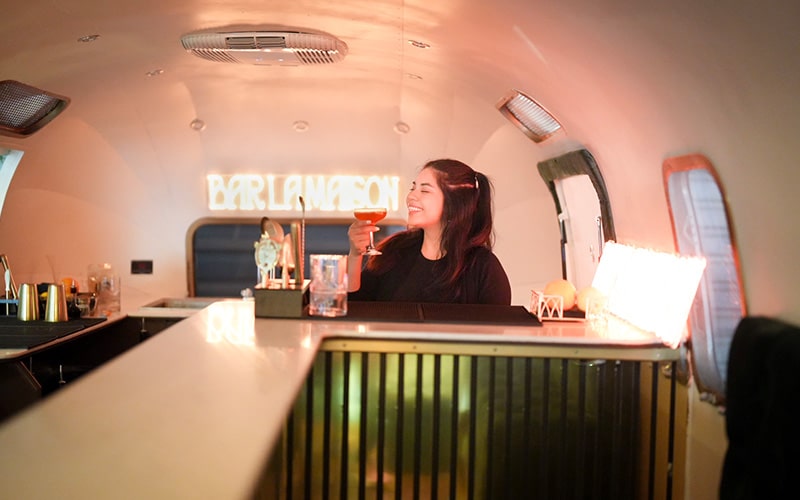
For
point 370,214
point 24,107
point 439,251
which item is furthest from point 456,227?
point 24,107

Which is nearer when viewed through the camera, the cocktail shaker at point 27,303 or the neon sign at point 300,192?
the cocktail shaker at point 27,303

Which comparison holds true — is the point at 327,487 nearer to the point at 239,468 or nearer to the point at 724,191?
the point at 239,468

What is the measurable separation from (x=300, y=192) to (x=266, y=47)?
2392 millimetres

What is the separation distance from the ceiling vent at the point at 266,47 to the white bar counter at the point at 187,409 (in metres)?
1.97

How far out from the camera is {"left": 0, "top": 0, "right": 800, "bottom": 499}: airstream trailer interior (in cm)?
192

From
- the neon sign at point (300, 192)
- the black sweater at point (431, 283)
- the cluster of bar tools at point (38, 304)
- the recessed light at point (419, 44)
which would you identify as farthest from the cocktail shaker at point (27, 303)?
the recessed light at point (419, 44)

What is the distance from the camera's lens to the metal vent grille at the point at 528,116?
15.2 ft

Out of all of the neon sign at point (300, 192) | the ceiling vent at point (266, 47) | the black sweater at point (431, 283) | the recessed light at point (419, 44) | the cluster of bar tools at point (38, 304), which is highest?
the ceiling vent at point (266, 47)

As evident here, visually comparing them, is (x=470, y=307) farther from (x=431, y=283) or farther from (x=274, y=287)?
(x=274, y=287)

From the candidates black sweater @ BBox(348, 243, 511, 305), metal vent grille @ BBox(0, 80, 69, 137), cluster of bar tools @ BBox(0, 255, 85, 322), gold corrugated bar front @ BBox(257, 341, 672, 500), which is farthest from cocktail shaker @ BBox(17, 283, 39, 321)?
gold corrugated bar front @ BBox(257, 341, 672, 500)

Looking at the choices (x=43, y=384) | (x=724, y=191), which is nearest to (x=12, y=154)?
(x=43, y=384)

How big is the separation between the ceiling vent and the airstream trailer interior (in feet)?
0.08

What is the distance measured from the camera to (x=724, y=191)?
2.49 metres

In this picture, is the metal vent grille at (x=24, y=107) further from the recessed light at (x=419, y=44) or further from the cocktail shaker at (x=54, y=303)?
the recessed light at (x=419, y=44)
